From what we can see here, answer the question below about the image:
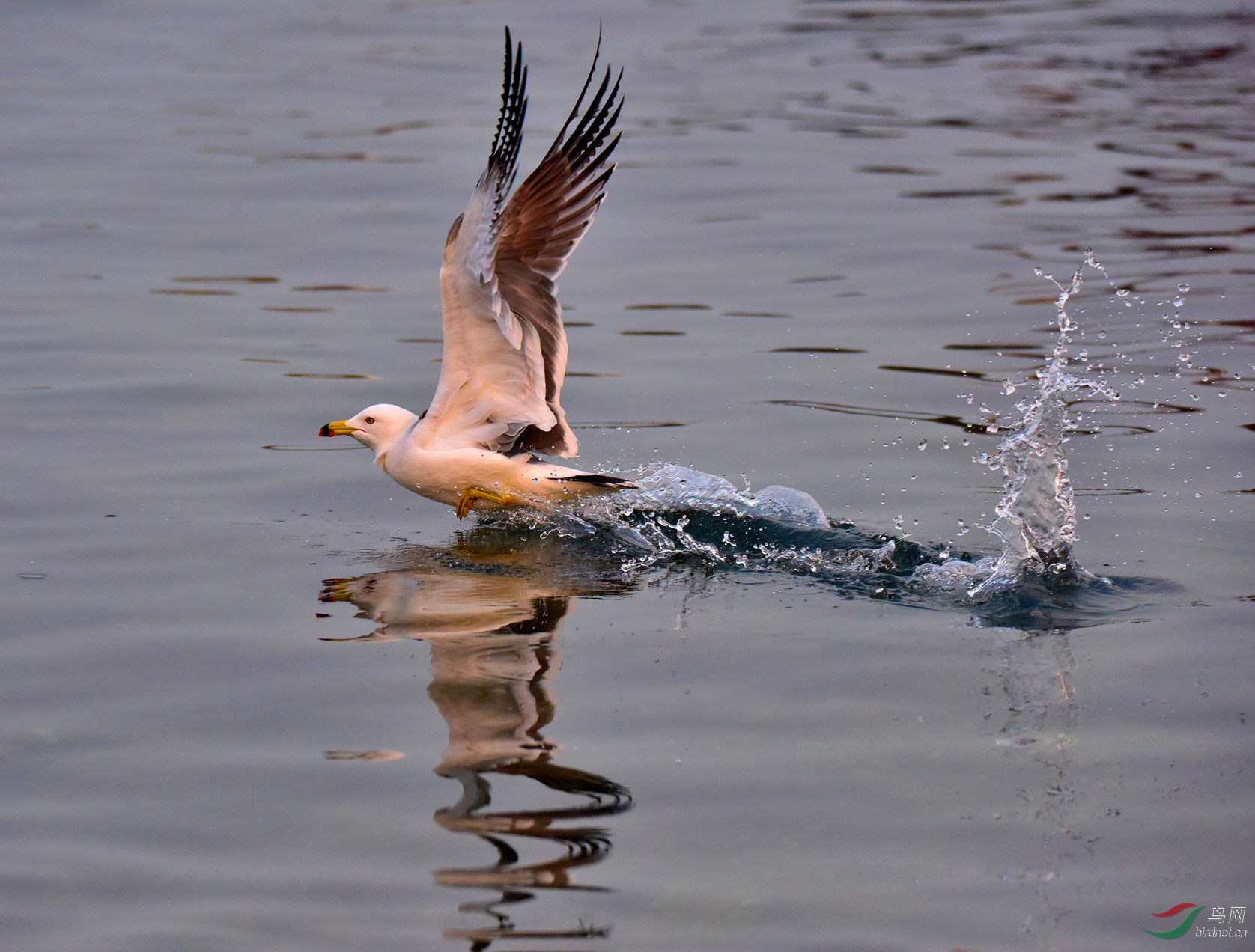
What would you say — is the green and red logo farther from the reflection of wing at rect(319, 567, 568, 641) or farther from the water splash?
the reflection of wing at rect(319, 567, 568, 641)

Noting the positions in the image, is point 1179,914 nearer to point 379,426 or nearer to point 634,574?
point 634,574

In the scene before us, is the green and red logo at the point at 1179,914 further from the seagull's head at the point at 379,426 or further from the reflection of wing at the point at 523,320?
the seagull's head at the point at 379,426

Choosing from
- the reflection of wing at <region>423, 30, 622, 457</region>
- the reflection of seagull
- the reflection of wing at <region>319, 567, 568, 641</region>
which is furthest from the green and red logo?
the reflection of wing at <region>423, 30, 622, 457</region>

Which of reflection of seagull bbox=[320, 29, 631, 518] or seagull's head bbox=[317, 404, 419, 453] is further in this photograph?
seagull's head bbox=[317, 404, 419, 453]

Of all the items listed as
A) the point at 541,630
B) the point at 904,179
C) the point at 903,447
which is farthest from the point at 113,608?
the point at 904,179

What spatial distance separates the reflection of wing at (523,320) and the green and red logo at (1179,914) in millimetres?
3935

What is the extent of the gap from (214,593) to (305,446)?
2408mm

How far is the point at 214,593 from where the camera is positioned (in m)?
6.25

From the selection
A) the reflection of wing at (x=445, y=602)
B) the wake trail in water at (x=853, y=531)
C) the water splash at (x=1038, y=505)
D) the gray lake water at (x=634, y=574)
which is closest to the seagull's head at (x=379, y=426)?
the gray lake water at (x=634, y=574)

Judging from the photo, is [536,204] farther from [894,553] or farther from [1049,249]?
[1049,249]

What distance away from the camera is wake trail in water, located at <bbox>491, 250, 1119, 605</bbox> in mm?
6164
